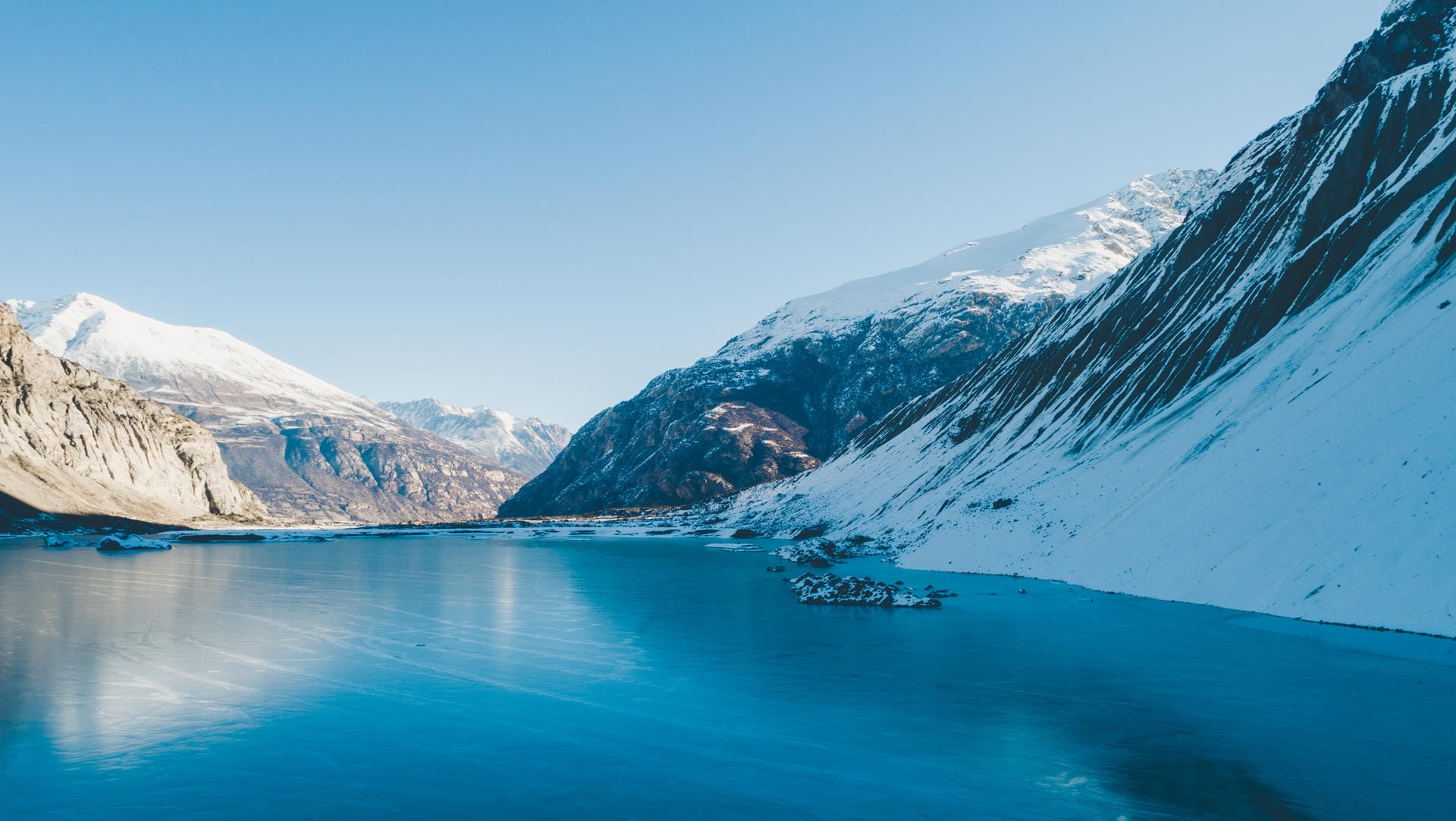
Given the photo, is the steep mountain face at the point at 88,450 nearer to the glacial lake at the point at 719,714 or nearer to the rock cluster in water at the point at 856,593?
the glacial lake at the point at 719,714

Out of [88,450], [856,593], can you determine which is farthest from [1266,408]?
[88,450]

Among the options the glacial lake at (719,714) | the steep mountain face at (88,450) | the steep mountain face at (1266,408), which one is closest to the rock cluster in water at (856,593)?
the glacial lake at (719,714)

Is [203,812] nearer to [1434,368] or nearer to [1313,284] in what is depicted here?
[1434,368]

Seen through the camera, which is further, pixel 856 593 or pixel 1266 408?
pixel 1266 408

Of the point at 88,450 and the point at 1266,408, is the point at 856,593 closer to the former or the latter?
the point at 1266,408


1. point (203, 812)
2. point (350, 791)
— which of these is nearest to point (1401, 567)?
point (350, 791)
